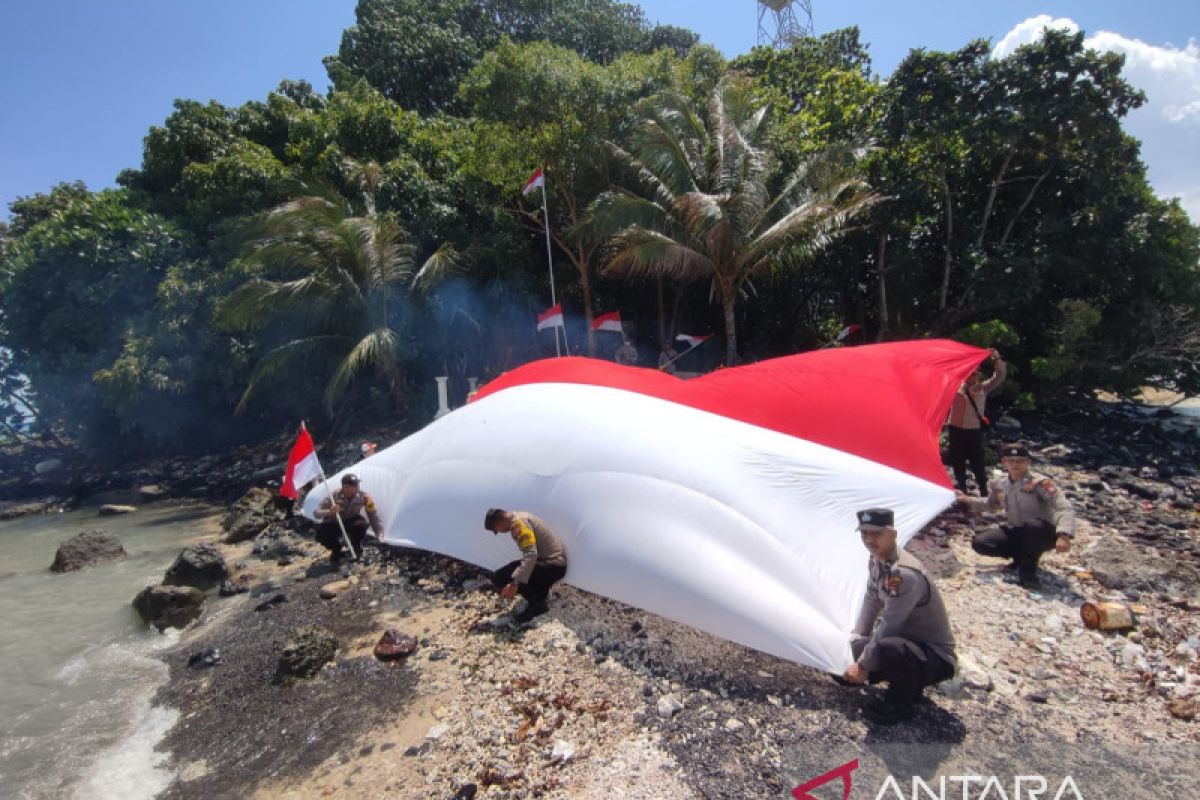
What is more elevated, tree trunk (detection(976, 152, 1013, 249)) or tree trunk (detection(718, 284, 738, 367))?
tree trunk (detection(976, 152, 1013, 249))

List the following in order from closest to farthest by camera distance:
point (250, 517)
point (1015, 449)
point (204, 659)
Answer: point (204, 659) < point (1015, 449) < point (250, 517)

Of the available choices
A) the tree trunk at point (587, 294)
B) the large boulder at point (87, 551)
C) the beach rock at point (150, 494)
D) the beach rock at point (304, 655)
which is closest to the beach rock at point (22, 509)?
the beach rock at point (150, 494)

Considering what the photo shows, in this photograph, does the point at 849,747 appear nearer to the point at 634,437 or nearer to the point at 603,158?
the point at 634,437

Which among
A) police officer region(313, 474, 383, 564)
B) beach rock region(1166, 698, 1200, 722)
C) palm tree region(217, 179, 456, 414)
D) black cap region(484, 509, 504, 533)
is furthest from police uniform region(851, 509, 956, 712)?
palm tree region(217, 179, 456, 414)

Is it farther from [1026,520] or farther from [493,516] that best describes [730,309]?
[493,516]

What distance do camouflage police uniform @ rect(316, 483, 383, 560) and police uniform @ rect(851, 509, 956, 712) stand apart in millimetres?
6377

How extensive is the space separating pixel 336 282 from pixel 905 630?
1494 centimetres

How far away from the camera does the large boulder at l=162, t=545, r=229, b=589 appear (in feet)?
29.8

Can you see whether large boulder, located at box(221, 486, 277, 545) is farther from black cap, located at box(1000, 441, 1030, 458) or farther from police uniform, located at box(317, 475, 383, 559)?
black cap, located at box(1000, 441, 1030, 458)

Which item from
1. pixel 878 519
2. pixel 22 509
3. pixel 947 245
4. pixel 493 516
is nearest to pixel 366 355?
pixel 493 516

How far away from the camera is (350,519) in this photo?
8555 mm

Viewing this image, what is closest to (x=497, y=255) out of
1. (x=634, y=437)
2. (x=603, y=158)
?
(x=603, y=158)

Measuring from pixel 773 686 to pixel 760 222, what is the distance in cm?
1122

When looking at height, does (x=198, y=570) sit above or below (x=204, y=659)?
above
